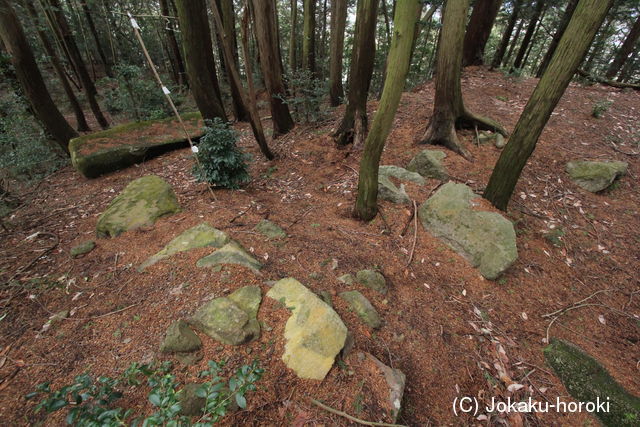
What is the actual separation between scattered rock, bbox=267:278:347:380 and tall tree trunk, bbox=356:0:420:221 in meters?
1.87

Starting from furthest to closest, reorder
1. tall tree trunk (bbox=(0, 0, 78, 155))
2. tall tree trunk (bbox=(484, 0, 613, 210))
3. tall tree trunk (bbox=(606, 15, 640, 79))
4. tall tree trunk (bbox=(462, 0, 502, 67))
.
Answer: tall tree trunk (bbox=(606, 15, 640, 79))
tall tree trunk (bbox=(462, 0, 502, 67))
tall tree trunk (bbox=(0, 0, 78, 155))
tall tree trunk (bbox=(484, 0, 613, 210))

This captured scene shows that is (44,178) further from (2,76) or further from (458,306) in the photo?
(458,306)

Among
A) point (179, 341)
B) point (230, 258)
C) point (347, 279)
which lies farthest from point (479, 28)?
point (179, 341)

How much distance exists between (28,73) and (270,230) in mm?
7684

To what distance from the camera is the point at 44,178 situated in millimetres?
6539

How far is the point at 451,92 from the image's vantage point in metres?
5.08

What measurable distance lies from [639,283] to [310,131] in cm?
641

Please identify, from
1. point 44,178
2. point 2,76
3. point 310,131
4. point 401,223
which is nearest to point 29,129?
point 2,76

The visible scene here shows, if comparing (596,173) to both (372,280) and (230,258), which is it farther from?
(230,258)

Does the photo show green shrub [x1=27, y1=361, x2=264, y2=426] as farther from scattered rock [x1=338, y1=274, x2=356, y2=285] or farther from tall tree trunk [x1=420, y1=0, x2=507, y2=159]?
tall tree trunk [x1=420, y1=0, x2=507, y2=159]

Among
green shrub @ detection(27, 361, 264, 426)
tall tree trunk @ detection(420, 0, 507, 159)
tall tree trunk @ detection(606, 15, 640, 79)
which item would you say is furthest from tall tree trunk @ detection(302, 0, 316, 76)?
tall tree trunk @ detection(606, 15, 640, 79)

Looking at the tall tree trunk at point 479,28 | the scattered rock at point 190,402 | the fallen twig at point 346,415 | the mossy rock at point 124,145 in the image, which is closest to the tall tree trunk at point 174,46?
the mossy rock at point 124,145

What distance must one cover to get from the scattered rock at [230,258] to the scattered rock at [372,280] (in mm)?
1109

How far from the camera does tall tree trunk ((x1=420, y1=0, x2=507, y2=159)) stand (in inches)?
Result: 183
